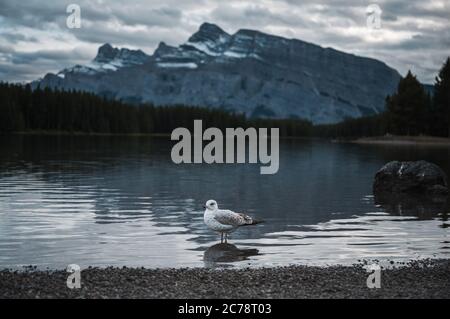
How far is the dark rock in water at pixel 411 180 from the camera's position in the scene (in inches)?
1962

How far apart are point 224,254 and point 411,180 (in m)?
29.8

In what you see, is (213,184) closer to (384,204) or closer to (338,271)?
(384,204)

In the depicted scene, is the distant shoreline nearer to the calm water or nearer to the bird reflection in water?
the calm water

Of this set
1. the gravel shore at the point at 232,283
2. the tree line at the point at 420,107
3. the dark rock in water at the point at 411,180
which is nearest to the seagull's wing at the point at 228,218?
the gravel shore at the point at 232,283

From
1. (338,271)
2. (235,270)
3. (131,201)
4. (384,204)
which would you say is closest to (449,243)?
(338,271)

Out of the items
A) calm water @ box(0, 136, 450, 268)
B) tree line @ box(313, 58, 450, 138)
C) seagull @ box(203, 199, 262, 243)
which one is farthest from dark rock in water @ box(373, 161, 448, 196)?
tree line @ box(313, 58, 450, 138)

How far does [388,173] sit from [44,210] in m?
28.6

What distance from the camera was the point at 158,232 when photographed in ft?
99.6

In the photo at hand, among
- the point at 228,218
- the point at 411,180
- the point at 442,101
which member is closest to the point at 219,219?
the point at 228,218

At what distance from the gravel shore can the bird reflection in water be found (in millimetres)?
2595

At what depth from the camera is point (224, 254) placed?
83.0ft

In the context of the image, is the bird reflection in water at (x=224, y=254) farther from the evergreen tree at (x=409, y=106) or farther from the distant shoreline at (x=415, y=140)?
the evergreen tree at (x=409, y=106)

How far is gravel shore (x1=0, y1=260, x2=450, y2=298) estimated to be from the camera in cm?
1692

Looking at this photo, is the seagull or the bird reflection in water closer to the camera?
the bird reflection in water
